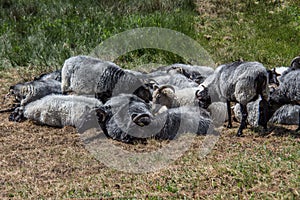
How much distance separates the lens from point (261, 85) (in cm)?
729

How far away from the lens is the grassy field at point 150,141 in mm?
5422

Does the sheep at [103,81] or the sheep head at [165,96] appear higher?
the sheep at [103,81]

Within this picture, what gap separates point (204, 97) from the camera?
27.7ft

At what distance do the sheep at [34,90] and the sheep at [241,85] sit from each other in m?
3.06

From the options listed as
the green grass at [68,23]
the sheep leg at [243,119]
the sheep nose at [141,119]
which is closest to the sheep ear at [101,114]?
the sheep nose at [141,119]

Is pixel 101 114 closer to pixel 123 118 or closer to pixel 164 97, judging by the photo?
pixel 123 118

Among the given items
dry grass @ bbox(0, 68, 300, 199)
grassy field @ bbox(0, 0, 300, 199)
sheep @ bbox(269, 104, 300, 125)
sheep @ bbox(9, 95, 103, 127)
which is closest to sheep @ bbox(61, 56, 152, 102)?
sheep @ bbox(9, 95, 103, 127)

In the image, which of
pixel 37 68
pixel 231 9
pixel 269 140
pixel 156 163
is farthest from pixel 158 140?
pixel 231 9

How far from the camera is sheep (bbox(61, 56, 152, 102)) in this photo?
8992 mm

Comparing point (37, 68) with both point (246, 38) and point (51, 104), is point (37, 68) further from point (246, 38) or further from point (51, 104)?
point (246, 38)

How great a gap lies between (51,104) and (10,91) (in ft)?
6.81

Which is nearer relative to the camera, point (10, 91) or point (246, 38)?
point (10, 91)

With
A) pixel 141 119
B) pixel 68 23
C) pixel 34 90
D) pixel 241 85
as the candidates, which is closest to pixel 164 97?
pixel 141 119

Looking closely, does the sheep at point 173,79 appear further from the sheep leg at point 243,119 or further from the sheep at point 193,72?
the sheep leg at point 243,119
